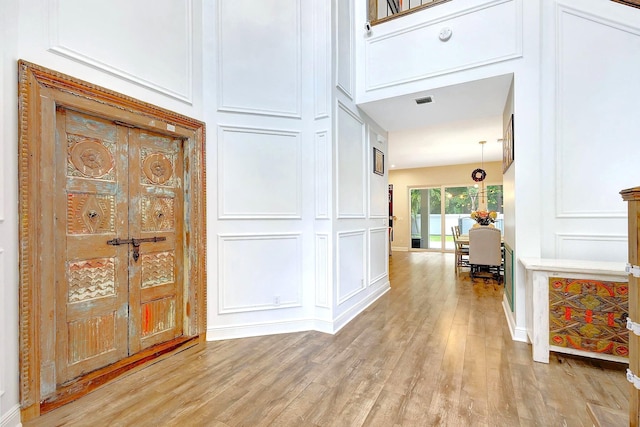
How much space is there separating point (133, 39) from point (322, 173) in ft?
6.38

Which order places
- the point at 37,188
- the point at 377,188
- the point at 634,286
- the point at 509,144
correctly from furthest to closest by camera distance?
the point at 377,188, the point at 509,144, the point at 37,188, the point at 634,286

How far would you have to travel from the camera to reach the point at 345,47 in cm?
339

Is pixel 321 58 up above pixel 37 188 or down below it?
above

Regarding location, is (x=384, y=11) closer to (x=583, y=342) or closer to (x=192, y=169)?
(x=192, y=169)

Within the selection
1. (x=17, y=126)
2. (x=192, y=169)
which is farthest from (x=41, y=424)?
(x=192, y=169)

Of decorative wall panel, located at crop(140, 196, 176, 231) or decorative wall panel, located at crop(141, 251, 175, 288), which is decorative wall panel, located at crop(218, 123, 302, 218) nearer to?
decorative wall panel, located at crop(140, 196, 176, 231)

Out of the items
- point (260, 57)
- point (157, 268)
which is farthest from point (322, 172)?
point (157, 268)

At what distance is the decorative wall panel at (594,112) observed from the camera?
2.53 m

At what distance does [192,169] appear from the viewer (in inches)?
107

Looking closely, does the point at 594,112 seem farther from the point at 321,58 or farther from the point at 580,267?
the point at 321,58

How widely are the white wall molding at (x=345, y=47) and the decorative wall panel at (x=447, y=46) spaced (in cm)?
22

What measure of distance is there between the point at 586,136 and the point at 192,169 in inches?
144

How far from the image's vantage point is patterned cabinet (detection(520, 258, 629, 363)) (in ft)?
7.02

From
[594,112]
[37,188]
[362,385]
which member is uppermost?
[594,112]
